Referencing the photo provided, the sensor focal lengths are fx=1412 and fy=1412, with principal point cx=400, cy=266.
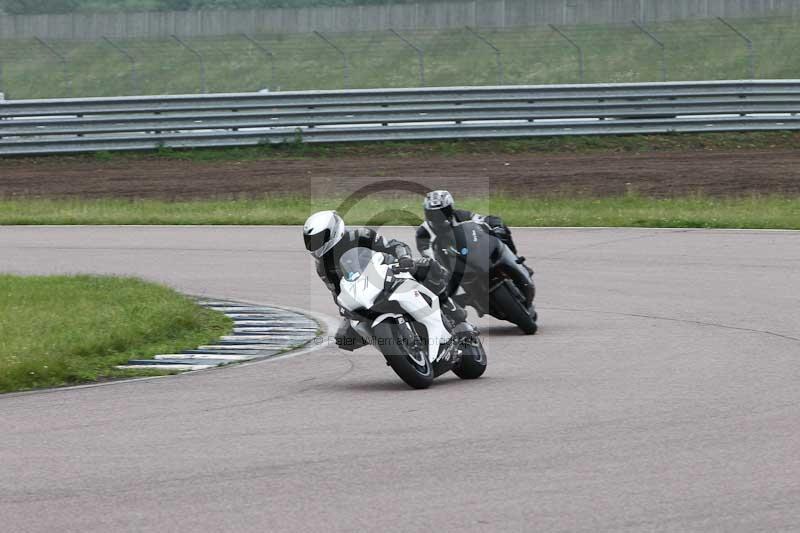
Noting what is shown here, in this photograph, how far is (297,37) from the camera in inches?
1929

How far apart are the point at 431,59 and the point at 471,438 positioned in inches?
1599

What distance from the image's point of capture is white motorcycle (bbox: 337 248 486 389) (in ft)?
32.1

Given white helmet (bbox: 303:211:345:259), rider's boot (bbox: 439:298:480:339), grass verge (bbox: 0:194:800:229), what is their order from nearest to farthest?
white helmet (bbox: 303:211:345:259) → rider's boot (bbox: 439:298:480:339) → grass verge (bbox: 0:194:800:229)

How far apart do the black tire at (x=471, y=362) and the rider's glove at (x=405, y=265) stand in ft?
2.49

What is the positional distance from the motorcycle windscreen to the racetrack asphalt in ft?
2.73

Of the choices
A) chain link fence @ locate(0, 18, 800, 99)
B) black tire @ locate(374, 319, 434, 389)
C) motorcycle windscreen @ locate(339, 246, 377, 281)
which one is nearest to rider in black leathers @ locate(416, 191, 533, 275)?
motorcycle windscreen @ locate(339, 246, 377, 281)

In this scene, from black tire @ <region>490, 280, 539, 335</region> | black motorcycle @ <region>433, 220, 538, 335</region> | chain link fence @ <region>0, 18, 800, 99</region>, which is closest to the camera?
black motorcycle @ <region>433, 220, 538, 335</region>

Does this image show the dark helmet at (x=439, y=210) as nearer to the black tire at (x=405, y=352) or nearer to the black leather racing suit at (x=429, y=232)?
the black leather racing suit at (x=429, y=232)

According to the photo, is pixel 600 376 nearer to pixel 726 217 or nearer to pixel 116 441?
pixel 116 441

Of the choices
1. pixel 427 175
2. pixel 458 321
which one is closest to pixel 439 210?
pixel 458 321

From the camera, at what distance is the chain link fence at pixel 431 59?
43.4 metres

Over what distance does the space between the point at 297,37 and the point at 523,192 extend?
2542cm

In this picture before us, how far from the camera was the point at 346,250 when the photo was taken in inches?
403

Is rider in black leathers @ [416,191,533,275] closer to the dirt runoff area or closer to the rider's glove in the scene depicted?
the rider's glove
